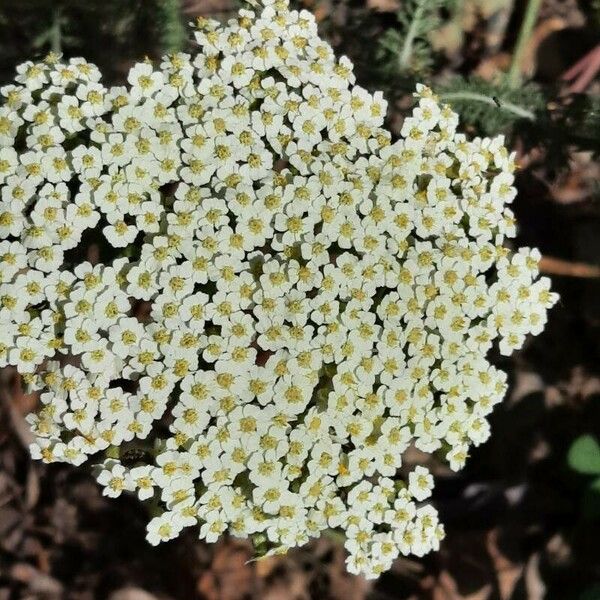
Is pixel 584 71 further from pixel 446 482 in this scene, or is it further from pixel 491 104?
pixel 446 482

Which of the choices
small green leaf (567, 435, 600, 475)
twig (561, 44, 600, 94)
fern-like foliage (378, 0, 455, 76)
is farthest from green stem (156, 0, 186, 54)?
small green leaf (567, 435, 600, 475)

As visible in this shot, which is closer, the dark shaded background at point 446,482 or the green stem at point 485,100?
the green stem at point 485,100

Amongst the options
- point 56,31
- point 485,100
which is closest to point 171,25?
point 56,31

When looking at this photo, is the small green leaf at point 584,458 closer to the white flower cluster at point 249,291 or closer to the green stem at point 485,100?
the white flower cluster at point 249,291

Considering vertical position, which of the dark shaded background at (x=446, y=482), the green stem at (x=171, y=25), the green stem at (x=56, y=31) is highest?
the green stem at (x=171, y=25)

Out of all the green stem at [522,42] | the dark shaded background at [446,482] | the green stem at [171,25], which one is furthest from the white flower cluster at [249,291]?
the green stem at [522,42]

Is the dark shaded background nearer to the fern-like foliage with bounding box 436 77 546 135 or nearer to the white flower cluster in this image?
the fern-like foliage with bounding box 436 77 546 135

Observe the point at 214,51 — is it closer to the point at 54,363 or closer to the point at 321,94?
the point at 321,94
